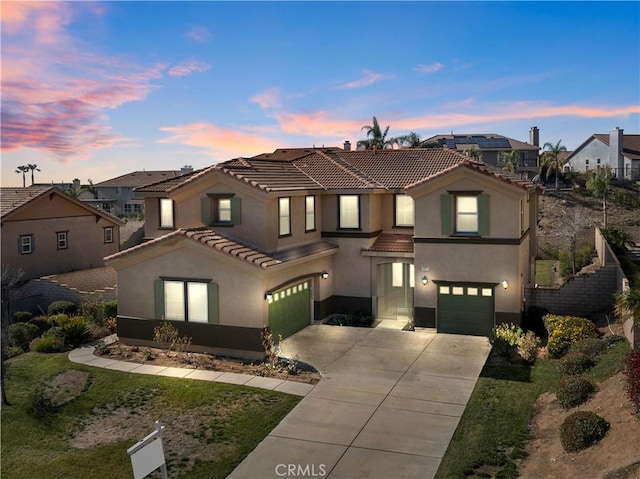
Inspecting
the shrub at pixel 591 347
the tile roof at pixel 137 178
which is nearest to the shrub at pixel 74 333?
the shrub at pixel 591 347

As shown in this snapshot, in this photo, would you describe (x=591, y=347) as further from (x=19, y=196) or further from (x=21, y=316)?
(x=19, y=196)

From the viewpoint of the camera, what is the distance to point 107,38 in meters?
19.0

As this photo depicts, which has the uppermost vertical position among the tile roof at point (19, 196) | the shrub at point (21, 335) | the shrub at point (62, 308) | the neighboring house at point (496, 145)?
the neighboring house at point (496, 145)

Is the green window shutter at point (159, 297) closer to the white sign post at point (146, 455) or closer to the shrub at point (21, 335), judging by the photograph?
the shrub at point (21, 335)

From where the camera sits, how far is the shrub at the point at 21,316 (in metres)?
27.8

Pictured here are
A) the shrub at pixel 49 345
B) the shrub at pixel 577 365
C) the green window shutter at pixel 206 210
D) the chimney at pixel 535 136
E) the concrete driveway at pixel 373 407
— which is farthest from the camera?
the chimney at pixel 535 136

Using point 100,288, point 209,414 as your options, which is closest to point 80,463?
point 209,414

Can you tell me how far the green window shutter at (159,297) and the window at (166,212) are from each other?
758 cm

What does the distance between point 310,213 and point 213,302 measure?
22.8 feet

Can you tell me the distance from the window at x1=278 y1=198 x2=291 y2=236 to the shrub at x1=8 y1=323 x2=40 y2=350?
37.0 feet

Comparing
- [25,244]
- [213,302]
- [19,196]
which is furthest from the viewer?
[19,196]

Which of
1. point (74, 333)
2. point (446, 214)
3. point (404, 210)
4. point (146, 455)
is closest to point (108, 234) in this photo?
point (74, 333)

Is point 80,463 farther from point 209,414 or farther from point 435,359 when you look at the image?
point 435,359

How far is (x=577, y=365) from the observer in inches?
664
